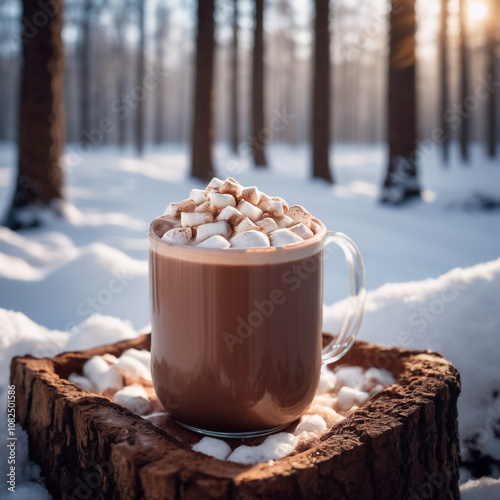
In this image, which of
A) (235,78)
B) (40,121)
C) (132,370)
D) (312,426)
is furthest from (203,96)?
(312,426)

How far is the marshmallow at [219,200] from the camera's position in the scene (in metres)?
1.37

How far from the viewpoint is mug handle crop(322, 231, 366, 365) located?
152 centimetres

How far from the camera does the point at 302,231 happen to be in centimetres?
136

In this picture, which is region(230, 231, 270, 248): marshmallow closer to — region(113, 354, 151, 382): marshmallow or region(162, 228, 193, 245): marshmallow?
region(162, 228, 193, 245): marshmallow

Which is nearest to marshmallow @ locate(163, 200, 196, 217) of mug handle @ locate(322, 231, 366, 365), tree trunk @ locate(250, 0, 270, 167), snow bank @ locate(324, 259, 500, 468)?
mug handle @ locate(322, 231, 366, 365)

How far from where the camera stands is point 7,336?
75.8 inches

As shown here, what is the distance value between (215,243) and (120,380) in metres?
0.65

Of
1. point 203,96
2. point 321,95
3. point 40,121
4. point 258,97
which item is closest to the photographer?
point 40,121

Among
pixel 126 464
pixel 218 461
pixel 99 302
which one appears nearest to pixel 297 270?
pixel 218 461

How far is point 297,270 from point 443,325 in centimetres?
101

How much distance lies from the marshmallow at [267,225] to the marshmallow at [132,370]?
68 cm

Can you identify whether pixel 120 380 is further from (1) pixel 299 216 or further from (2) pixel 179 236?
(1) pixel 299 216

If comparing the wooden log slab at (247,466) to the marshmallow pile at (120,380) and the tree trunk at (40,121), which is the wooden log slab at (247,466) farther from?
the tree trunk at (40,121)

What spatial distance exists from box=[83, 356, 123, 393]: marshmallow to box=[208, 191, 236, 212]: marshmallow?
63 cm
